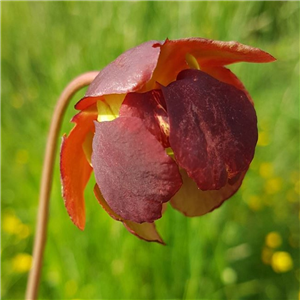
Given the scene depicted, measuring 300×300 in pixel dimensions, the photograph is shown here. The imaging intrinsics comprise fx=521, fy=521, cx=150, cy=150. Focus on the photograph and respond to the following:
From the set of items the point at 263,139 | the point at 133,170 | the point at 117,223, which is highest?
the point at 133,170

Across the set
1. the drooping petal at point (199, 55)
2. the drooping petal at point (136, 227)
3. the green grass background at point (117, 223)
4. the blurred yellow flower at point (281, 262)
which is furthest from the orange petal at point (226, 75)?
the blurred yellow flower at point (281, 262)

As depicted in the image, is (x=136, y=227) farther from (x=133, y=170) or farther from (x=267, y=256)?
→ (x=267, y=256)

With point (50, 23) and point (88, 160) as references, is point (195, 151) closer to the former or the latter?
point (88, 160)

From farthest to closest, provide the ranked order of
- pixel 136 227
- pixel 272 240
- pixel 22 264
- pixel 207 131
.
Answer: pixel 272 240
pixel 22 264
pixel 136 227
pixel 207 131

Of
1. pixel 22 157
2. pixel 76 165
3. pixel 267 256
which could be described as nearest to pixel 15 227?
pixel 22 157

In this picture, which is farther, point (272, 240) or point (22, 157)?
point (22, 157)

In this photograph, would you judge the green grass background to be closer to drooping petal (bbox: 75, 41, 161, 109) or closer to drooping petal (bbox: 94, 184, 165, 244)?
drooping petal (bbox: 94, 184, 165, 244)

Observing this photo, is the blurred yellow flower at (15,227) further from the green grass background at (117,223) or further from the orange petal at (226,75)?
the orange petal at (226,75)
